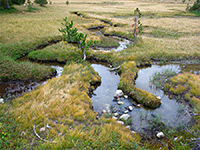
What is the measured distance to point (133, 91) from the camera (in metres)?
11.4

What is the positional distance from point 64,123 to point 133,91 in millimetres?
5882

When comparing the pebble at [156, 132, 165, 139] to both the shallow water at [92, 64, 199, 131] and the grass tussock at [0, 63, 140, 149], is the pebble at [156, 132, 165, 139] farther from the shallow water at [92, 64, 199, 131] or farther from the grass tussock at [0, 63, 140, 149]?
the grass tussock at [0, 63, 140, 149]

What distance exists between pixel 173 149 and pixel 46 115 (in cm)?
654

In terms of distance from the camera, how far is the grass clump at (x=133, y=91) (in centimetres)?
1040

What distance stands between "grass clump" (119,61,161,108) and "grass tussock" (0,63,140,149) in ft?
10.7

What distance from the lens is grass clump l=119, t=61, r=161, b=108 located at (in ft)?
34.1

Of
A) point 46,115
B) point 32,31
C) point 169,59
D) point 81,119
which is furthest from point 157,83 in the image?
point 32,31

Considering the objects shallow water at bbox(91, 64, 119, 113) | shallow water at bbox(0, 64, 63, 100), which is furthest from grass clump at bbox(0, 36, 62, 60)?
shallow water at bbox(91, 64, 119, 113)

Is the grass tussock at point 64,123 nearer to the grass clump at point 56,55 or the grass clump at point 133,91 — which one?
the grass clump at point 133,91

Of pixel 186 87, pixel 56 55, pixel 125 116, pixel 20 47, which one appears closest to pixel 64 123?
pixel 125 116

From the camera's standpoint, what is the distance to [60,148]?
19.9ft

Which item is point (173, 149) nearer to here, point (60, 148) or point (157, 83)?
point (60, 148)

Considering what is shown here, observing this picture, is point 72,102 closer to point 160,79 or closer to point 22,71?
point 22,71

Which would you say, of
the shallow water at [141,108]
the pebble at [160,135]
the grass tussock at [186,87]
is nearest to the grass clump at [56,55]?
the shallow water at [141,108]
